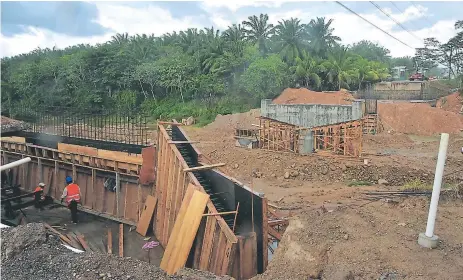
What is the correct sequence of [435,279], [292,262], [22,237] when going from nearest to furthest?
[435,279] → [292,262] → [22,237]

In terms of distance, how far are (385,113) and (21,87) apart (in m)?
40.6

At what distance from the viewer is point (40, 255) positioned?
7.27m

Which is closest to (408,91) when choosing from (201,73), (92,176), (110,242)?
(201,73)

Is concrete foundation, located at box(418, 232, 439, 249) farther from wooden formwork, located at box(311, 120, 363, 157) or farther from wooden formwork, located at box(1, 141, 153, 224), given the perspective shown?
wooden formwork, located at box(311, 120, 363, 157)

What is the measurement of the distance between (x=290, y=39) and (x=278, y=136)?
24.5 meters

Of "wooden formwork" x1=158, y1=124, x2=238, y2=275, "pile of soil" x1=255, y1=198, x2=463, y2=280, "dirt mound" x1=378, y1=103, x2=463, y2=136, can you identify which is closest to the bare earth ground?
"pile of soil" x1=255, y1=198, x2=463, y2=280

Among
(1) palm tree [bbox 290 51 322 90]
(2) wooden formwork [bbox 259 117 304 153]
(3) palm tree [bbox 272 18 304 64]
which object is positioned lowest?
(2) wooden formwork [bbox 259 117 304 153]

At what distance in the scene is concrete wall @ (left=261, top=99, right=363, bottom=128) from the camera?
82.0 ft

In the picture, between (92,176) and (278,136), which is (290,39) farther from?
(92,176)

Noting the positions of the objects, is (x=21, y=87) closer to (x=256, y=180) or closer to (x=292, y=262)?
(x=256, y=180)

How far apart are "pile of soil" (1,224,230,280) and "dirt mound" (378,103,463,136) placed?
30.3 m

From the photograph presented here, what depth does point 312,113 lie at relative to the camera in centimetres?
2642

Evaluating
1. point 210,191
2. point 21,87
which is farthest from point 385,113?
point 21,87

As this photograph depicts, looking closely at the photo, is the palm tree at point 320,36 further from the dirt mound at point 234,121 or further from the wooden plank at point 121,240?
the wooden plank at point 121,240
